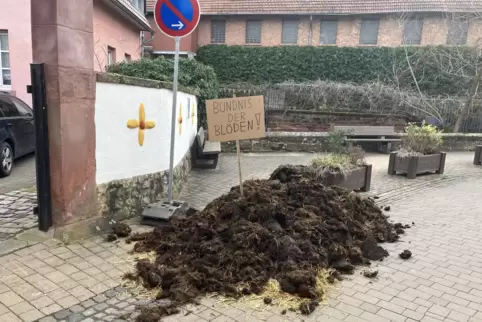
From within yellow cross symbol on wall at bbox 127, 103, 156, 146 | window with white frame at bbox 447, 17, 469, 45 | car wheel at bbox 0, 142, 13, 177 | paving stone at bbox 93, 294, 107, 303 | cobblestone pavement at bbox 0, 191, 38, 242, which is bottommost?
paving stone at bbox 93, 294, 107, 303

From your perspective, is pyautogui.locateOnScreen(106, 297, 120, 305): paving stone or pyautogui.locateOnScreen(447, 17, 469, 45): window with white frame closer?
pyautogui.locateOnScreen(106, 297, 120, 305): paving stone

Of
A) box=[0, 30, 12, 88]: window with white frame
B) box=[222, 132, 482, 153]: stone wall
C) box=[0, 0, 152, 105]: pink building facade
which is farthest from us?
box=[0, 30, 12, 88]: window with white frame

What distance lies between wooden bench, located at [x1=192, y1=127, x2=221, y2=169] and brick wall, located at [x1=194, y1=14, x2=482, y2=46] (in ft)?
59.7

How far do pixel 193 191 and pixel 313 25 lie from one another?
2135 centimetres

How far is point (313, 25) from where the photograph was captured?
2555 centimetres

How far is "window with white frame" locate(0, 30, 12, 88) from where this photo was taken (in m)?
12.6

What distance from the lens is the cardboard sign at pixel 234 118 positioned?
5023mm

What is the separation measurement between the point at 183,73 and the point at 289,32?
53.7 ft

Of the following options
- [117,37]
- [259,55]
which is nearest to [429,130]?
[117,37]

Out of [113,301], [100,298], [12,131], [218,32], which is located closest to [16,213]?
[100,298]

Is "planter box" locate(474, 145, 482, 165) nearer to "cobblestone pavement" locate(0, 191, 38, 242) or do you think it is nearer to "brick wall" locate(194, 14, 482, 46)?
"cobblestone pavement" locate(0, 191, 38, 242)

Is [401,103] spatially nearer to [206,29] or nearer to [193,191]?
[193,191]

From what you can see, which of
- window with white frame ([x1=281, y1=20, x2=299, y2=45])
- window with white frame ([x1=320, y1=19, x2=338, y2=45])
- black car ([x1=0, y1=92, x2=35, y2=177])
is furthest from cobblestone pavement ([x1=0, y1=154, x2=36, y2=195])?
window with white frame ([x1=320, y1=19, x2=338, y2=45])

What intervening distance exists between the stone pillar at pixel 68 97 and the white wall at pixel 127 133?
0.16 metres
